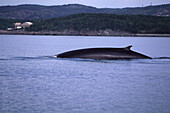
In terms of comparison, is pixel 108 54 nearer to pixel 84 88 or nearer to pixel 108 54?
pixel 108 54

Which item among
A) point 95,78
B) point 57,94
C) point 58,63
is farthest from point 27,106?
point 58,63

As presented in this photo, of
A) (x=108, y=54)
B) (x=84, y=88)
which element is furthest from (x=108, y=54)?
(x=84, y=88)

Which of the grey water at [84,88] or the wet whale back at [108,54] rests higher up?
the wet whale back at [108,54]

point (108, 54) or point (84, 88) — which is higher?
point (108, 54)

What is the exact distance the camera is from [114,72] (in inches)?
1014

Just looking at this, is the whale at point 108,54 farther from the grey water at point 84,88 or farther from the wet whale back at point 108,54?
the grey water at point 84,88

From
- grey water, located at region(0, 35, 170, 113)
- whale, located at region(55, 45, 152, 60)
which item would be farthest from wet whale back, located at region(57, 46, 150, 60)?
grey water, located at region(0, 35, 170, 113)

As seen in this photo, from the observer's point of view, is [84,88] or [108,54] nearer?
[84,88]

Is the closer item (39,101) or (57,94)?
(39,101)

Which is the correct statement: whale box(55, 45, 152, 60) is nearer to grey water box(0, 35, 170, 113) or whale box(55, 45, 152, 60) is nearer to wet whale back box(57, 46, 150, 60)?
wet whale back box(57, 46, 150, 60)

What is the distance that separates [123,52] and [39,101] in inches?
652

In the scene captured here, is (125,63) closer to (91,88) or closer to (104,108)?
(91,88)

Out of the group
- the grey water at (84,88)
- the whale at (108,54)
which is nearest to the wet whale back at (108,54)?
the whale at (108,54)

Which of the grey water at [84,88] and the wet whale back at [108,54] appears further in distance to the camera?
the wet whale back at [108,54]
